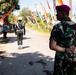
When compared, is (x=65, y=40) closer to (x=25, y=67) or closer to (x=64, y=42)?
(x=64, y=42)

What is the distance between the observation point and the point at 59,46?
430 cm

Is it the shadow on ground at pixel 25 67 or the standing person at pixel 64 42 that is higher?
the standing person at pixel 64 42

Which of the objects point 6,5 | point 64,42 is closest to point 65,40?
point 64,42

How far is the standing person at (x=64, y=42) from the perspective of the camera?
14.0ft

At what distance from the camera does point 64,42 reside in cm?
431

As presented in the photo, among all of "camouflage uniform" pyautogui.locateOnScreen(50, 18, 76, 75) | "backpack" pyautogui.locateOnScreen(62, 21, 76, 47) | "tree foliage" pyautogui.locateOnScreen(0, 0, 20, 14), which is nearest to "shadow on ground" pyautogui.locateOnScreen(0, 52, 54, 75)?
"camouflage uniform" pyautogui.locateOnScreen(50, 18, 76, 75)

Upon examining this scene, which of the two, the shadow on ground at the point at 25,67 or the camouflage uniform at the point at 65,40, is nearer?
the camouflage uniform at the point at 65,40

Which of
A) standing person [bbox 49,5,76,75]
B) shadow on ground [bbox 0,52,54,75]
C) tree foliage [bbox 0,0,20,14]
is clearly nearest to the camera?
standing person [bbox 49,5,76,75]

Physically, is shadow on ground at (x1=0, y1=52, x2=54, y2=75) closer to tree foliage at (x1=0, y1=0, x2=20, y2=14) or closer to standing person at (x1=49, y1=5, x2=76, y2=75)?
standing person at (x1=49, y1=5, x2=76, y2=75)

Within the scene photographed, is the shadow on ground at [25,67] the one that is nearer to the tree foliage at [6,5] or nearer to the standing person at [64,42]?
the standing person at [64,42]

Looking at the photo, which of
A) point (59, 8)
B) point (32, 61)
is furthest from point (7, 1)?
point (59, 8)

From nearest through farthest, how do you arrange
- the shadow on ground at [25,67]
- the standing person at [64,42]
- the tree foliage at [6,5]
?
the standing person at [64,42], the shadow on ground at [25,67], the tree foliage at [6,5]

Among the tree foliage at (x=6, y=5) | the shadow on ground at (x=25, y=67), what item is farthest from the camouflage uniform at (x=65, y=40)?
the tree foliage at (x=6, y=5)

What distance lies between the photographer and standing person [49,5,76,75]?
4.27 meters
